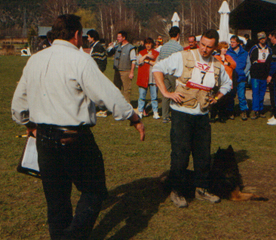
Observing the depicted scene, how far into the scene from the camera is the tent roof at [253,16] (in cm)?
1236

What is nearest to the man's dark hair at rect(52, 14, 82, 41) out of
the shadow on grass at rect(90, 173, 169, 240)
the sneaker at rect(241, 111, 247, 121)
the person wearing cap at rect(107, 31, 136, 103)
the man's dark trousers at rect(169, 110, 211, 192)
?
the man's dark trousers at rect(169, 110, 211, 192)

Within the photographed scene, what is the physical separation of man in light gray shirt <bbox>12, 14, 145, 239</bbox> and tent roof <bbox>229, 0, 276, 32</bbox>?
10.5 metres

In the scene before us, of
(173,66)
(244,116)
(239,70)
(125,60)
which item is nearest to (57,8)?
(125,60)

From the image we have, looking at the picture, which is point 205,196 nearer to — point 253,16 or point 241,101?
point 241,101

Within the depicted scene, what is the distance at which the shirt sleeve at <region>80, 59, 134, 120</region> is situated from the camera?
8.18 ft

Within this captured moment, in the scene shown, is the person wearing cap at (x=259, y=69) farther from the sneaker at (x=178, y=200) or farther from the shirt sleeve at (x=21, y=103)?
the shirt sleeve at (x=21, y=103)

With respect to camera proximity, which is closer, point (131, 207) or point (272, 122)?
point (131, 207)

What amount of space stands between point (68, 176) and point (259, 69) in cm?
752

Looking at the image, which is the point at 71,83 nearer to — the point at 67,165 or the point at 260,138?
the point at 67,165

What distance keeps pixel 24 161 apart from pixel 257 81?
297 inches

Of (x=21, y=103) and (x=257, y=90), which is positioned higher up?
(x=21, y=103)

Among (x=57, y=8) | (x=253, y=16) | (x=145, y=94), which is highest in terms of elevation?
(x=57, y=8)

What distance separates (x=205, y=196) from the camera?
14.1 ft

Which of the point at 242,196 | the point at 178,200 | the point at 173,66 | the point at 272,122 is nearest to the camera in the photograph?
the point at 173,66
